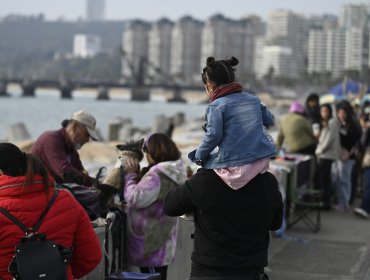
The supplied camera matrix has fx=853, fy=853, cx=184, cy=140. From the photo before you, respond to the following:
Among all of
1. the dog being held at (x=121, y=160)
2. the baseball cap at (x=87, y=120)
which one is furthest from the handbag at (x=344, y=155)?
the baseball cap at (x=87, y=120)

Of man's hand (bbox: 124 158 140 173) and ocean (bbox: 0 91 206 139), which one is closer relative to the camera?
man's hand (bbox: 124 158 140 173)

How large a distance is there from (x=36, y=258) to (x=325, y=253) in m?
5.43

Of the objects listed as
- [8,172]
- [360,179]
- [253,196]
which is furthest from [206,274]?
[360,179]

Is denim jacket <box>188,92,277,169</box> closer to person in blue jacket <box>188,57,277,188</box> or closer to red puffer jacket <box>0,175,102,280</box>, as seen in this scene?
person in blue jacket <box>188,57,277,188</box>

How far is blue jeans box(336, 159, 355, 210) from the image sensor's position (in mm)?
11961

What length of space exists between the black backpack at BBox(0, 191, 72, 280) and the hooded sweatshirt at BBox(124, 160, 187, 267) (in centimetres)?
181

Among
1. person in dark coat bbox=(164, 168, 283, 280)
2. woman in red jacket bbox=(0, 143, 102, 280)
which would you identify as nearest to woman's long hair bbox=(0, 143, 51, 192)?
woman in red jacket bbox=(0, 143, 102, 280)

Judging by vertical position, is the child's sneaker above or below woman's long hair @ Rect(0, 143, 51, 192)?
below

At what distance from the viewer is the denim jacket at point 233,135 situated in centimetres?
402

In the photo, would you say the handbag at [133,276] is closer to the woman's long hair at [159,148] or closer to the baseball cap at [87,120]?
the woman's long hair at [159,148]

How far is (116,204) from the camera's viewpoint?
588 centimetres

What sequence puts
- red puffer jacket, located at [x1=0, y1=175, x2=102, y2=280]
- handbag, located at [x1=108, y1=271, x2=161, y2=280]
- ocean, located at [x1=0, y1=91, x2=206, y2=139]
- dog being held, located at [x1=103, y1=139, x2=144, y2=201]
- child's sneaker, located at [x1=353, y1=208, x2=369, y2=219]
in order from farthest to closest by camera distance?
ocean, located at [x1=0, y1=91, x2=206, y2=139], child's sneaker, located at [x1=353, y1=208, x2=369, y2=219], dog being held, located at [x1=103, y1=139, x2=144, y2=201], handbag, located at [x1=108, y1=271, x2=161, y2=280], red puffer jacket, located at [x1=0, y1=175, x2=102, y2=280]

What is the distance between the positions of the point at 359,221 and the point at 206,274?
7224 millimetres

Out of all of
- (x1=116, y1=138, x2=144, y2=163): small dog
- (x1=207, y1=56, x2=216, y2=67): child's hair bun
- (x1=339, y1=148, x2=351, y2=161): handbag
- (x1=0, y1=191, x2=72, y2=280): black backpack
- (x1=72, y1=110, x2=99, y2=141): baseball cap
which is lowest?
(x1=339, y1=148, x2=351, y2=161): handbag
